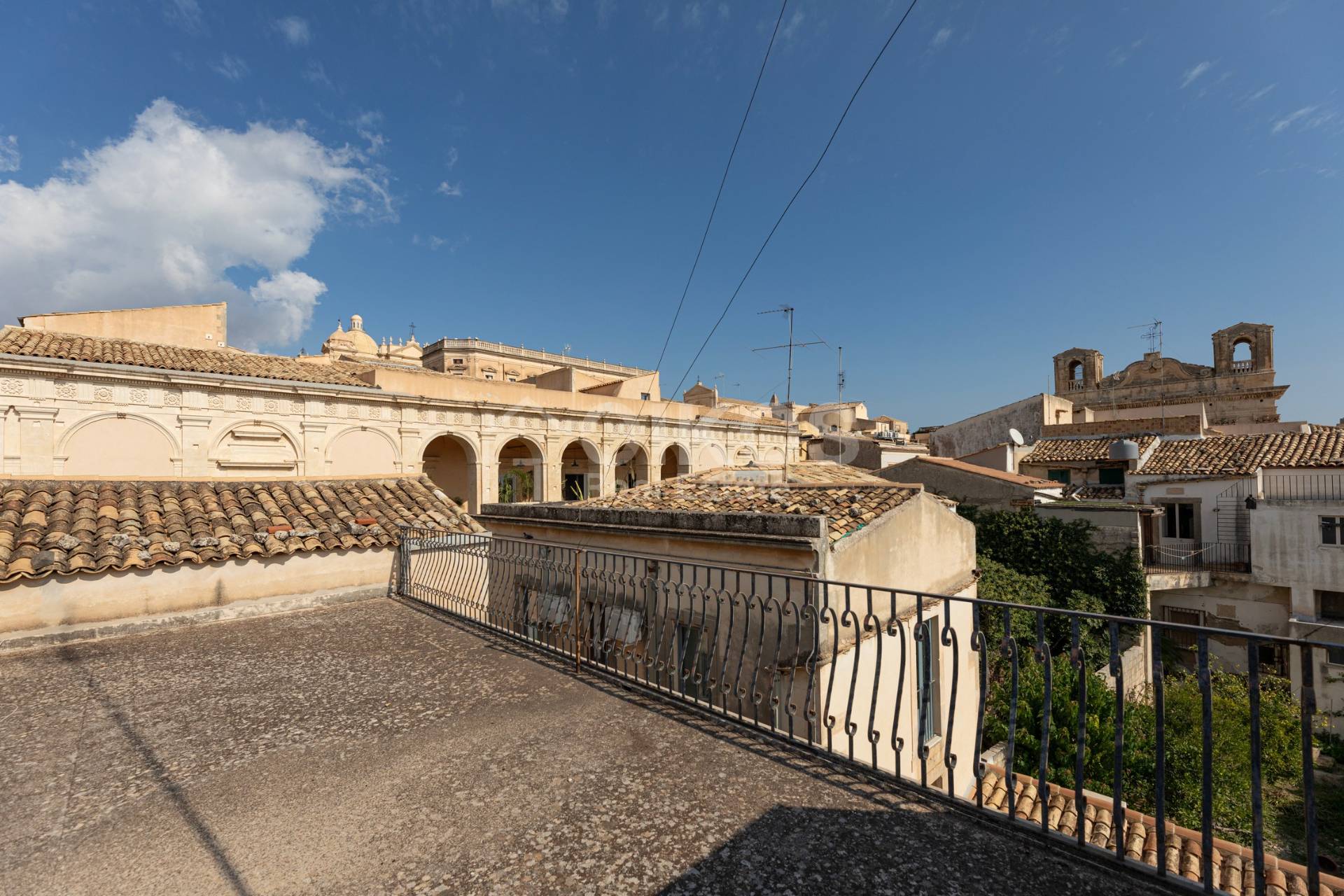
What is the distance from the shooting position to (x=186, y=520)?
7.48 m

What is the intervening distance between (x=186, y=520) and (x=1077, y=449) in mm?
28254

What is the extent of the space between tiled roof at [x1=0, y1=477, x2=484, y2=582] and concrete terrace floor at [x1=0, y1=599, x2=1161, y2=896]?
1.87 m

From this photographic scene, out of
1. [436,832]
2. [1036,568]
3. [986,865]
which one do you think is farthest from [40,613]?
Answer: [1036,568]

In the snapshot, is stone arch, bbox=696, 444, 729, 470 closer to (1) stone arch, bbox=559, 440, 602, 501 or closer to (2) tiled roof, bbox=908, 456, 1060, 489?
(1) stone arch, bbox=559, 440, 602, 501

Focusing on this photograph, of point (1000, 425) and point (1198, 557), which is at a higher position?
point (1000, 425)

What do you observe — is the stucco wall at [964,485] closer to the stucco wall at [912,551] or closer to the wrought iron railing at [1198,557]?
the wrought iron railing at [1198,557]

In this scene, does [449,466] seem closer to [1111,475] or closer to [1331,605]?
[1111,475]

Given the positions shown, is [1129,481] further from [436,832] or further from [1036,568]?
[436,832]

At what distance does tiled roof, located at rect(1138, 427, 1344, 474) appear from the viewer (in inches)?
742

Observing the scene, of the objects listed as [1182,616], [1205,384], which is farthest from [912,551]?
[1205,384]

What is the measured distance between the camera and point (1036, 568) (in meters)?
18.7

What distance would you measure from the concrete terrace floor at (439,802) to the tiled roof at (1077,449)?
24801 mm

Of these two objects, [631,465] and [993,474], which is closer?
[993,474]

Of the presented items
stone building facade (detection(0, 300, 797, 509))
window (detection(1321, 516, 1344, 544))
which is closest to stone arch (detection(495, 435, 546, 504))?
stone building facade (detection(0, 300, 797, 509))
